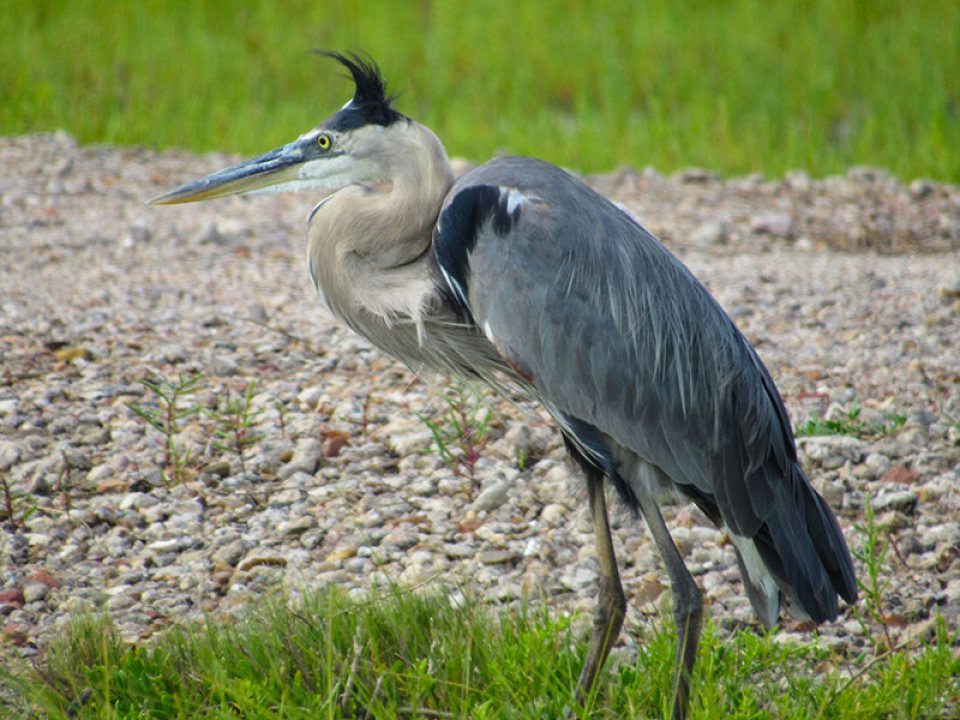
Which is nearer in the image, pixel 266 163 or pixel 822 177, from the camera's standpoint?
pixel 266 163

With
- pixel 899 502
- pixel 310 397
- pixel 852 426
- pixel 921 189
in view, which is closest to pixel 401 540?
pixel 310 397

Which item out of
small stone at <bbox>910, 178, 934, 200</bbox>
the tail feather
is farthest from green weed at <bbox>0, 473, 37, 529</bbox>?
small stone at <bbox>910, 178, 934, 200</bbox>

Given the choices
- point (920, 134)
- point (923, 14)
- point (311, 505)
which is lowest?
point (311, 505)

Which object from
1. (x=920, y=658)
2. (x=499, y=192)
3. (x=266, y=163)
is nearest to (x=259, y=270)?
(x=266, y=163)

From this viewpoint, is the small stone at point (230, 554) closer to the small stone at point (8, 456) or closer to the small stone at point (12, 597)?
the small stone at point (12, 597)

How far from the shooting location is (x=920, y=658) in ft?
10.6

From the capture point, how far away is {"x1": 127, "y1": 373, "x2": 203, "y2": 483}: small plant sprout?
4.10 meters

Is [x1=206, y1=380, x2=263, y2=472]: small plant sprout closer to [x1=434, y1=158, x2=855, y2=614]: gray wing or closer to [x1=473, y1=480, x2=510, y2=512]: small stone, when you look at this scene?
[x1=473, y1=480, x2=510, y2=512]: small stone

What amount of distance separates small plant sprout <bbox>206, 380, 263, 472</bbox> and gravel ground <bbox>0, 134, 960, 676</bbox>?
0.03 m

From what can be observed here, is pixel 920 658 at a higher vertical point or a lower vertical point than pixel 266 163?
lower

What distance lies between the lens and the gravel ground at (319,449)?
3662mm

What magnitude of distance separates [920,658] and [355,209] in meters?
2.03

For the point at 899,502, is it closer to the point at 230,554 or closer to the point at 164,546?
the point at 230,554

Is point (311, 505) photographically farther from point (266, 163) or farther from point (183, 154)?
point (183, 154)
